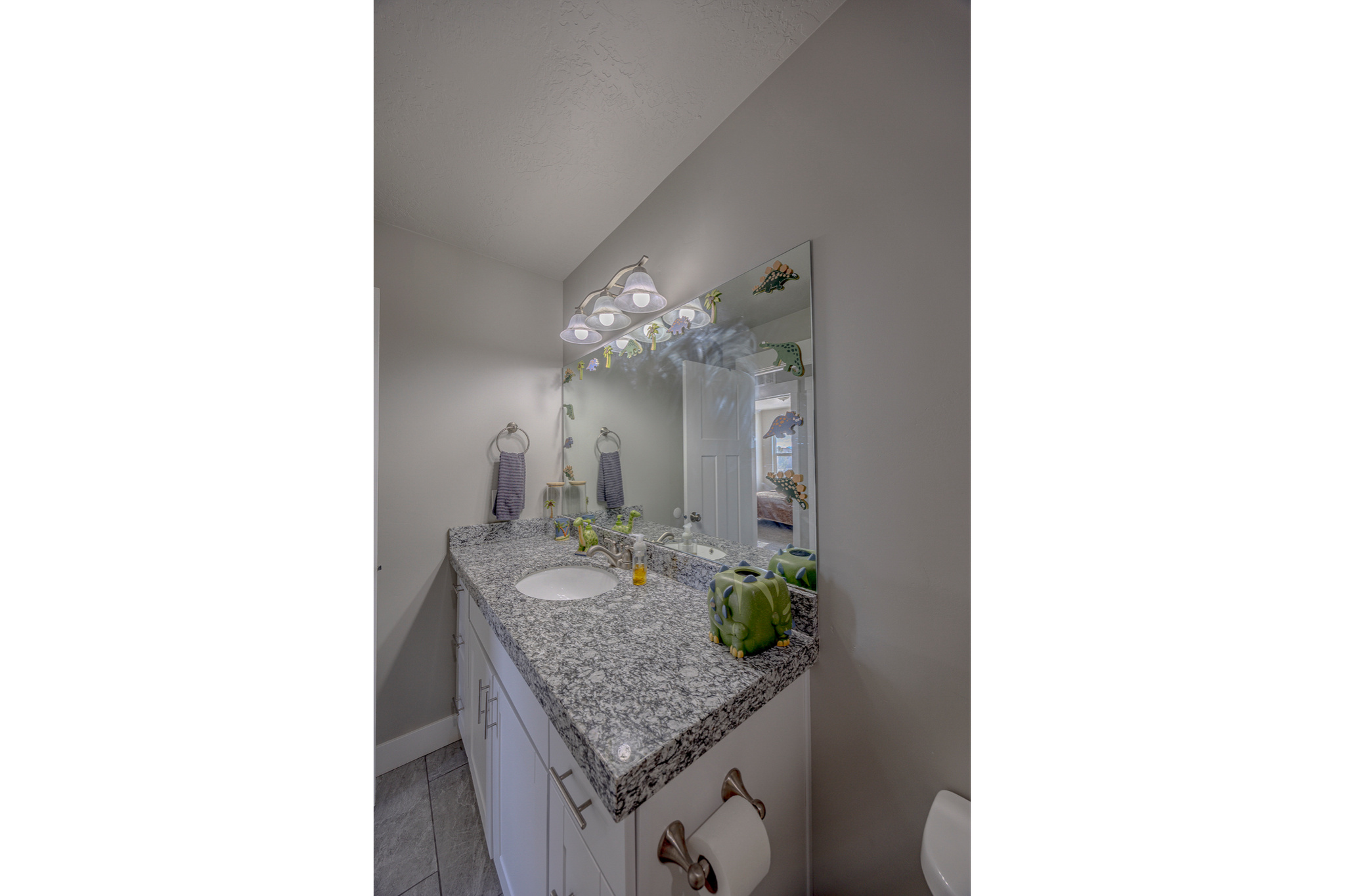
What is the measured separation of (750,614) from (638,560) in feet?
2.26

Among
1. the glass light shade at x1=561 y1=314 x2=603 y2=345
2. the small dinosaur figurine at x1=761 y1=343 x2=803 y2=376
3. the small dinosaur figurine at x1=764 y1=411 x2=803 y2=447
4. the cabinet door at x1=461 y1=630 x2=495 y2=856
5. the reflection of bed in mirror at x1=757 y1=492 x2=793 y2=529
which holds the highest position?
the glass light shade at x1=561 y1=314 x2=603 y2=345

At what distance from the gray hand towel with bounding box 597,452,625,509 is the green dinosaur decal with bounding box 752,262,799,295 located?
99 centimetres

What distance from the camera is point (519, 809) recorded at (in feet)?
3.36

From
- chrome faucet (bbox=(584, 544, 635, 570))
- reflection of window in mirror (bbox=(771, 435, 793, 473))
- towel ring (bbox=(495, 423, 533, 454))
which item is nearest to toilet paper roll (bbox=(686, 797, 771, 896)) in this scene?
reflection of window in mirror (bbox=(771, 435, 793, 473))

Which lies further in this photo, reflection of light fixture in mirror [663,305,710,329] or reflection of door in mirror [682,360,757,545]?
reflection of light fixture in mirror [663,305,710,329]

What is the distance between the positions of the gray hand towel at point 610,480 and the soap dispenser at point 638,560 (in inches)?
9.9

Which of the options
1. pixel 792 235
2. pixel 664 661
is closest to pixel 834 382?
pixel 792 235

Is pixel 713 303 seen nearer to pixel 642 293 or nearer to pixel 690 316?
pixel 690 316

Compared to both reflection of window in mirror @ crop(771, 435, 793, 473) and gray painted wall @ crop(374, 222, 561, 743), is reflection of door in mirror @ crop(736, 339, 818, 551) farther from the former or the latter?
gray painted wall @ crop(374, 222, 561, 743)

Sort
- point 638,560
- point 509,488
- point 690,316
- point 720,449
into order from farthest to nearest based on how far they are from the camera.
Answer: point 509,488 → point 638,560 → point 690,316 → point 720,449

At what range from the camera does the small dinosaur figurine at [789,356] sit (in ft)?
3.44

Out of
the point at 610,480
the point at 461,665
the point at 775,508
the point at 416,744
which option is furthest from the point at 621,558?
the point at 416,744

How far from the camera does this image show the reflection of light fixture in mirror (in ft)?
4.40
